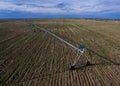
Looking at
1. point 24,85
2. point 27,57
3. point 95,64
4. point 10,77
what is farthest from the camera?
point 27,57

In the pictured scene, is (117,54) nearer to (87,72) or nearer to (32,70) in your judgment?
(87,72)

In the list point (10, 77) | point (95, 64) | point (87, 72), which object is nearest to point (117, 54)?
point (95, 64)

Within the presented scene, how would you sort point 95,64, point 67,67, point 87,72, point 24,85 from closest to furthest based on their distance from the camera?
1. point 24,85
2. point 87,72
3. point 67,67
4. point 95,64

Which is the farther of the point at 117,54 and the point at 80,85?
the point at 117,54

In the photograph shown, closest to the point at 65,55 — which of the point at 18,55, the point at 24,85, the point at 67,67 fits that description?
the point at 67,67

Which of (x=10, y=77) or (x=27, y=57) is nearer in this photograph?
(x=10, y=77)

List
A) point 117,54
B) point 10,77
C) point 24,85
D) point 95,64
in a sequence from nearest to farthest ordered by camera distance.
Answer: point 24,85
point 10,77
point 95,64
point 117,54

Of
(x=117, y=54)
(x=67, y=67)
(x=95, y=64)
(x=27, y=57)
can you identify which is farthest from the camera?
(x=117, y=54)

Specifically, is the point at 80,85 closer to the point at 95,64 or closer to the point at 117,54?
the point at 95,64

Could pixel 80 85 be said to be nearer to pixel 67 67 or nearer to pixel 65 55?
pixel 67 67
